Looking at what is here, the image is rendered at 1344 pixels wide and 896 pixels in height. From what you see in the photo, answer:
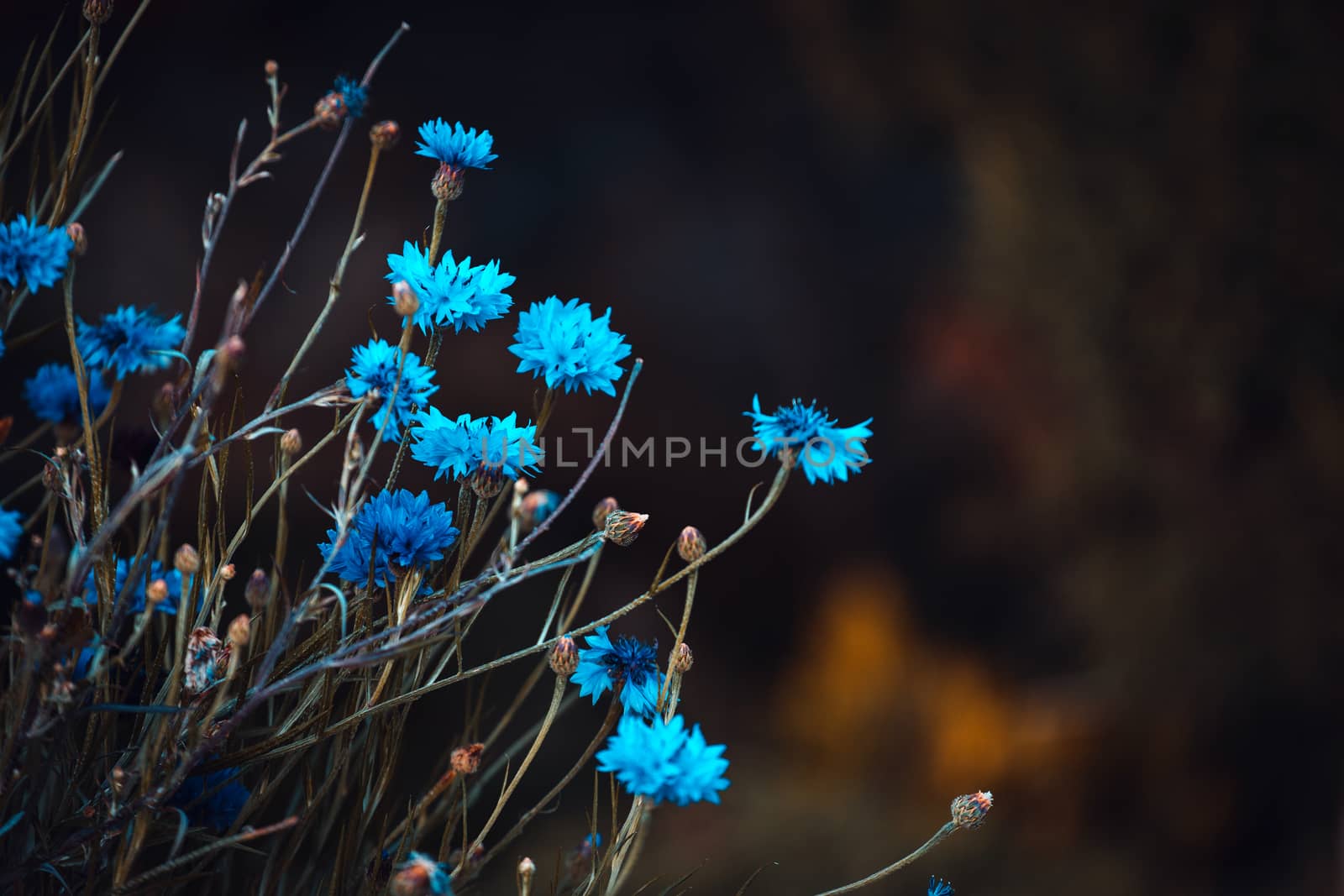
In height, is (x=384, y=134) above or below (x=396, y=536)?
above

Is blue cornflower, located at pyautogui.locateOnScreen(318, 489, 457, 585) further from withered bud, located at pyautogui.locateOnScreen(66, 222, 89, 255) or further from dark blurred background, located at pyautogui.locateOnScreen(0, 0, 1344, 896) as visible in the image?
dark blurred background, located at pyautogui.locateOnScreen(0, 0, 1344, 896)

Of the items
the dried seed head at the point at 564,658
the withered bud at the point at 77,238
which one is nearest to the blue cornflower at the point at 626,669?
the dried seed head at the point at 564,658

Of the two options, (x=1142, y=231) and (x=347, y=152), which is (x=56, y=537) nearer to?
(x=347, y=152)

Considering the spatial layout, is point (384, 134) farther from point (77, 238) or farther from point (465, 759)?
point (465, 759)

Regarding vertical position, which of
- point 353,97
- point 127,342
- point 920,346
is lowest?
point 127,342

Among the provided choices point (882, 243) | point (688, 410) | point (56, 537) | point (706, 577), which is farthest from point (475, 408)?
point (56, 537)

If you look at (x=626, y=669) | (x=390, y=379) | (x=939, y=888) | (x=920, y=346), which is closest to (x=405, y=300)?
(x=390, y=379)

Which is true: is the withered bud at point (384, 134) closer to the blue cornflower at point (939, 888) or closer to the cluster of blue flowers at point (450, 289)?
the cluster of blue flowers at point (450, 289)
